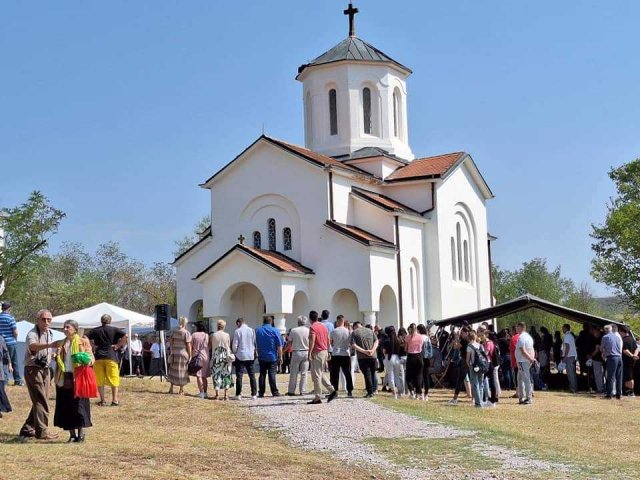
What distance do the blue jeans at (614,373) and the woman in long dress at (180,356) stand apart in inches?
387

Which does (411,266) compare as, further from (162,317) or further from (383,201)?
(162,317)

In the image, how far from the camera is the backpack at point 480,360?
57.8ft

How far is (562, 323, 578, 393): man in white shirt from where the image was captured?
72.9 ft

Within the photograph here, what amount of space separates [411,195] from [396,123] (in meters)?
4.17

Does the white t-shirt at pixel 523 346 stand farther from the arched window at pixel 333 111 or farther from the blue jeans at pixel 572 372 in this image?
the arched window at pixel 333 111

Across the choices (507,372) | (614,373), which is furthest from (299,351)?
(614,373)

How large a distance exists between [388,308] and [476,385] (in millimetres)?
15438

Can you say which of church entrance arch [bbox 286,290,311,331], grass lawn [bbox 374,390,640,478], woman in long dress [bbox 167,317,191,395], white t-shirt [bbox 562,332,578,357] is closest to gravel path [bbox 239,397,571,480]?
grass lawn [bbox 374,390,640,478]

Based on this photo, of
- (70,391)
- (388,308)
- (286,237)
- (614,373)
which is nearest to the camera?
(70,391)

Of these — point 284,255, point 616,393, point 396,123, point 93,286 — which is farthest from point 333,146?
point 93,286

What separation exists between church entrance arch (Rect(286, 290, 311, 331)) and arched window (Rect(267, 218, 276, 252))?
261 centimetres

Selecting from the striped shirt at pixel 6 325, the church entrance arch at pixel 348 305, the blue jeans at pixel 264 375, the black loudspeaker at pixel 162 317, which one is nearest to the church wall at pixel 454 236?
the church entrance arch at pixel 348 305

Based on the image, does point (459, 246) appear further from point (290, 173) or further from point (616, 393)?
point (616, 393)

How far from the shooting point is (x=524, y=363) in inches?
739
